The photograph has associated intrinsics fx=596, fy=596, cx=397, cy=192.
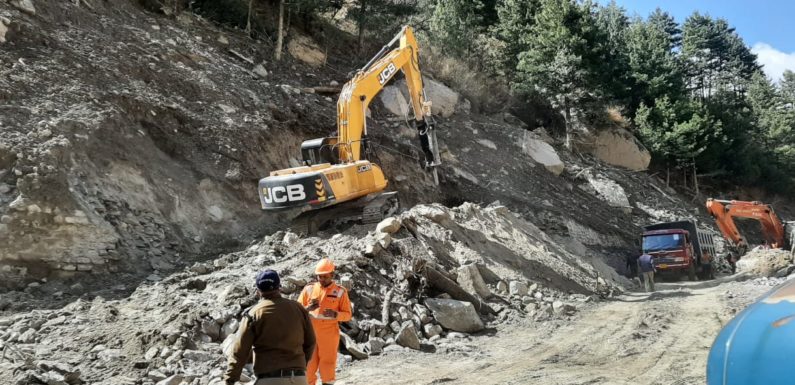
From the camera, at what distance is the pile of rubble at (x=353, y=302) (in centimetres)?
617

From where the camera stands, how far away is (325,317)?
518 centimetres

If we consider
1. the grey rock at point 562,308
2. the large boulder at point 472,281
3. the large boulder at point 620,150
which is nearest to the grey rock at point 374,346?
the large boulder at point 472,281

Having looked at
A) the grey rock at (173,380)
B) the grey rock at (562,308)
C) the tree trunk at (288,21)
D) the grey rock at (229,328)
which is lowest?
the grey rock at (562,308)

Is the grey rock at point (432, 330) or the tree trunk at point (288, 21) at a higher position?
the tree trunk at point (288, 21)

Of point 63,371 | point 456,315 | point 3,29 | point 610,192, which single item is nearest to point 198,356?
point 63,371

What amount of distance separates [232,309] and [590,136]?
2334cm

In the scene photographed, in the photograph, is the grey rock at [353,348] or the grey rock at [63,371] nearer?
the grey rock at [63,371]

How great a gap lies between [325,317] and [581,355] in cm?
363

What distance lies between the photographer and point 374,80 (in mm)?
12555

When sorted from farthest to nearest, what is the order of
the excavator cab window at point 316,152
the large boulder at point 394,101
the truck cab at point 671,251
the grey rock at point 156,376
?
the large boulder at point 394,101 → the truck cab at point 671,251 → the excavator cab window at point 316,152 → the grey rock at point 156,376

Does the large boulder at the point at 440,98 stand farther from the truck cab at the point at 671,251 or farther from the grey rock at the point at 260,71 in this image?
the truck cab at the point at 671,251

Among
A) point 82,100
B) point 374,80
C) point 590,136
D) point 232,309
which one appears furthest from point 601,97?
point 232,309

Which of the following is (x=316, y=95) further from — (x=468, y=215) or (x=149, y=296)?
(x=149, y=296)

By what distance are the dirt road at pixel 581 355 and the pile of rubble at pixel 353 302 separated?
37 centimetres
